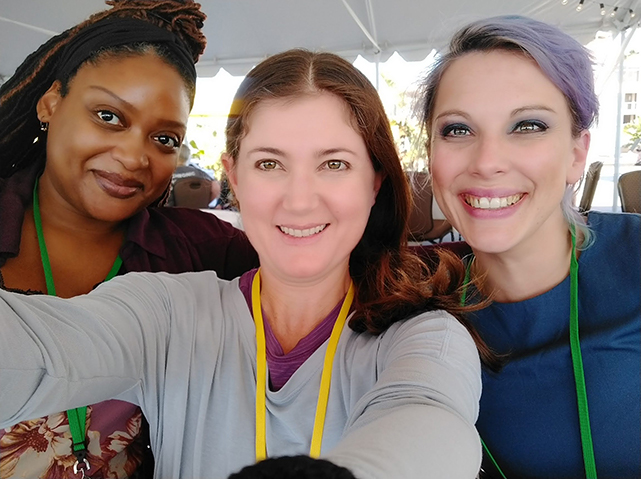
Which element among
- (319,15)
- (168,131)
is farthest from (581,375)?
(319,15)

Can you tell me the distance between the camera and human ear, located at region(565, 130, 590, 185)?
1.22 metres

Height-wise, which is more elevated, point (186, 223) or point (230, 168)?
point (230, 168)

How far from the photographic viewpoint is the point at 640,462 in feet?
3.55

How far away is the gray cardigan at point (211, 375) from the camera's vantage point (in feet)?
2.14

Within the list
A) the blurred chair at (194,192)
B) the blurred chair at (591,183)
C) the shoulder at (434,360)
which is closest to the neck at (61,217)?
the shoulder at (434,360)

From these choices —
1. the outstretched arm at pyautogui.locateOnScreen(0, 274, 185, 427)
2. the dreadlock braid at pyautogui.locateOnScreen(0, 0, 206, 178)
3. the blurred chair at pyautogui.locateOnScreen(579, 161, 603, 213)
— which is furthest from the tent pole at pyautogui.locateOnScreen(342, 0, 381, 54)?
the outstretched arm at pyautogui.locateOnScreen(0, 274, 185, 427)

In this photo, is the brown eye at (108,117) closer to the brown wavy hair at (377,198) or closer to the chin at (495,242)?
the brown wavy hair at (377,198)

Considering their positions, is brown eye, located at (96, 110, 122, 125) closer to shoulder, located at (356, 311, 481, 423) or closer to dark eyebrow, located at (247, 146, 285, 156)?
dark eyebrow, located at (247, 146, 285, 156)

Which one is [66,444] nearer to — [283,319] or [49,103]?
[283,319]

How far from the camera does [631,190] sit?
2979mm

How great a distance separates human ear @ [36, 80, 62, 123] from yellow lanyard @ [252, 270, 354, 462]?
76 cm

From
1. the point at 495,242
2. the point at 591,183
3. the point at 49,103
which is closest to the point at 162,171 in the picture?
the point at 49,103

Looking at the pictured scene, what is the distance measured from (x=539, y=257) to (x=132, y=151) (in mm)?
1104

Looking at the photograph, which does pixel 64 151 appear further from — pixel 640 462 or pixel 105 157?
pixel 640 462
